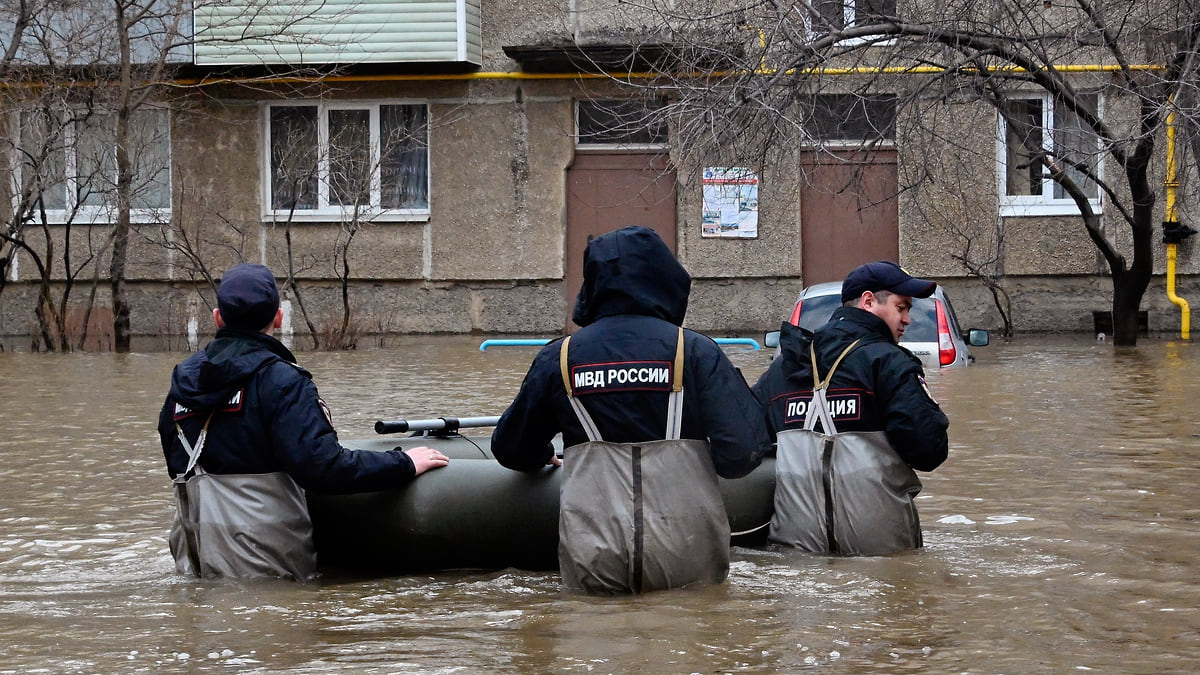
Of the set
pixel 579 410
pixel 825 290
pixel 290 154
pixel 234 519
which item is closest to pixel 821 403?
pixel 579 410

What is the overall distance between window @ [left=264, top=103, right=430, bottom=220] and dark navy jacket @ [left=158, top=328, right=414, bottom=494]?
50.6 ft

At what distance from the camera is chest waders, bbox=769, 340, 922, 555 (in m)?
5.63

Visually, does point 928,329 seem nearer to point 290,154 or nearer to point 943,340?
point 943,340

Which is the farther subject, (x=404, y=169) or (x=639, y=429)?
(x=404, y=169)

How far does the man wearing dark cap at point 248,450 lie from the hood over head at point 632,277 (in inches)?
41.5

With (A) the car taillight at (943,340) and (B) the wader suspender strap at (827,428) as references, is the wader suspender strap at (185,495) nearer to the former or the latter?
(B) the wader suspender strap at (827,428)

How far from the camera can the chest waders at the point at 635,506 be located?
4.99 meters

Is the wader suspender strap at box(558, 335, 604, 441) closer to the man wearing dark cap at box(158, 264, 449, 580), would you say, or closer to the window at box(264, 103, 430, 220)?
the man wearing dark cap at box(158, 264, 449, 580)

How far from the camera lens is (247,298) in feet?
17.7

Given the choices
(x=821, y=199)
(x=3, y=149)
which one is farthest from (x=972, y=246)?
(x=3, y=149)

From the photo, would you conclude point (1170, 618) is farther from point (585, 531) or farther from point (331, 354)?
point (331, 354)

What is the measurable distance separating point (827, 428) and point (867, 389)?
0.68 feet

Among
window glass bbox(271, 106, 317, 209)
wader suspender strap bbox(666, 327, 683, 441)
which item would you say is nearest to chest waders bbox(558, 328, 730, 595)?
wader suspender strap bbox(666, 327, 683, 441)

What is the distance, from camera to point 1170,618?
494 cm
